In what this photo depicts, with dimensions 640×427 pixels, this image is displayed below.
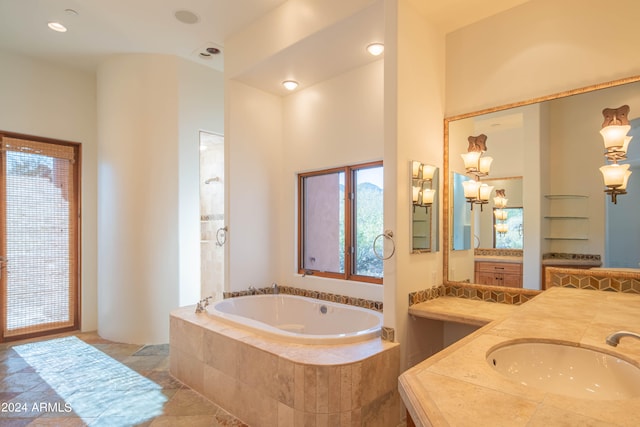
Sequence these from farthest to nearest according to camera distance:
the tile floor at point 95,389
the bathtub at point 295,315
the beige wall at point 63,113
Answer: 1. the beige wall at point 63,113
2. the bathtub at point 295,315
3. the tile floor at point 95,389

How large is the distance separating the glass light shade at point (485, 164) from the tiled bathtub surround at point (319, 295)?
1.36m

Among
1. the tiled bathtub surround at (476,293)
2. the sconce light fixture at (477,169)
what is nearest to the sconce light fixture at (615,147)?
the sconce light fixture at (477,169)

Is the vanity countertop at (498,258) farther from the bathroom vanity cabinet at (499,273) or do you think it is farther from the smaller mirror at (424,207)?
the smaller mirror at (424,207)

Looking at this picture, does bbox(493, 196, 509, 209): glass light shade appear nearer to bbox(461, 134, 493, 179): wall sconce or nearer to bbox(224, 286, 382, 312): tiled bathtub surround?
bbox(461, 134, 493, 179): wall sconce

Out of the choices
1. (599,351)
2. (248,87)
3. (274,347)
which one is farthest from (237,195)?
(599,351)

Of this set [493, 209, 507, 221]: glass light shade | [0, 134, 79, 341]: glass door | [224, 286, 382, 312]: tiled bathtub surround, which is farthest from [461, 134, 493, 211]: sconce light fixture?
[0, 134, 79, 341]: glass door

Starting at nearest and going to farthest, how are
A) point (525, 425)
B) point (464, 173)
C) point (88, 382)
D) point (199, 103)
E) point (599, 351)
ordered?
point (525, 425)
point (599, 351)
point (464, 173)
point (88, 382)
point (199, 103)

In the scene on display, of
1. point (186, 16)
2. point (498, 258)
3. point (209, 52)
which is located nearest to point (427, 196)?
point (498, 258)

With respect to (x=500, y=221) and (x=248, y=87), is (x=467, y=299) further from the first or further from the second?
(x=248, y=87)

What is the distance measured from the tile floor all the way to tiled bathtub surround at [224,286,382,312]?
99cm

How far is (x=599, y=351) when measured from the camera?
1184mm

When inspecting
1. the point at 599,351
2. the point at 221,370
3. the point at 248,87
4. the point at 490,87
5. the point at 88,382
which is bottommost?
the point at 88,382

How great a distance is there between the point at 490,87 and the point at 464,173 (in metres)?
0.64

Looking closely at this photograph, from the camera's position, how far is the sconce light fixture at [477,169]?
8.69ft
